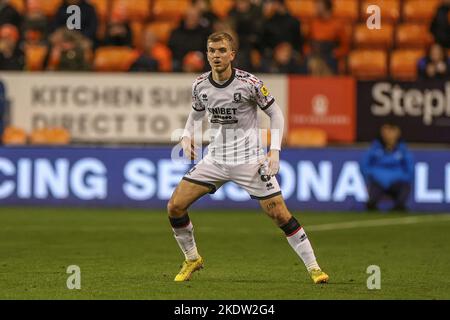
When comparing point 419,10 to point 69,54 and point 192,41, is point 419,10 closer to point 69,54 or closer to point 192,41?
point 192,41

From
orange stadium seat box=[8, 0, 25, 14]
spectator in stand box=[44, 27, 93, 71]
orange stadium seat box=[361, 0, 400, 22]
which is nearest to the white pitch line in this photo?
spectator in stand box=[44, 27, 93, 71]

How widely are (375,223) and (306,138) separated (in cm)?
261

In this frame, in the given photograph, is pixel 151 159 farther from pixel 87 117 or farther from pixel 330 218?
pixel 330 218

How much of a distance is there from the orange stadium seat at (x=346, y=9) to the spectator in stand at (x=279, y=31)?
2026mm

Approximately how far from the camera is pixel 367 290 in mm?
9398

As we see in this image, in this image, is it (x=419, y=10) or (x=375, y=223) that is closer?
(x=375, y=223)

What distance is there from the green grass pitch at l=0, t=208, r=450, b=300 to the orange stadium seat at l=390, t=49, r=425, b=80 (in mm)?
3789

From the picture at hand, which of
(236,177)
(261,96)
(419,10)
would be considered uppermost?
(419,10)

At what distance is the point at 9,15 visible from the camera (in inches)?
815

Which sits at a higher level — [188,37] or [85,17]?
[85,17]

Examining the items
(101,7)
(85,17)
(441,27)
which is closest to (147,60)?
(85,17)

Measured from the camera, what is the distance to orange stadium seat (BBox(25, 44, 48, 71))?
19.8 meters

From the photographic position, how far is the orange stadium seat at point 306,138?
1867 centimetres
